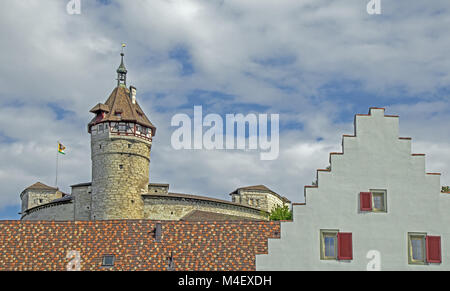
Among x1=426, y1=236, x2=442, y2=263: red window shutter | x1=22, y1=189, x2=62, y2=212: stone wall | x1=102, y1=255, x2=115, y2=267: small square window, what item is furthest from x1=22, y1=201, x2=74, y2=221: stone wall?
x1=426, y1=236, x2=442, y2=263: red window shutter

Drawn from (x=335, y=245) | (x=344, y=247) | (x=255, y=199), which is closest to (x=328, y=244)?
(x=335, y=245)

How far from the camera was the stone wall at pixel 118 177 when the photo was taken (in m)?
69.1

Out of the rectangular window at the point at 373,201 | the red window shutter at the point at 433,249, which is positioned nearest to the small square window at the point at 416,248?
the red window shutter at the point at 433,249

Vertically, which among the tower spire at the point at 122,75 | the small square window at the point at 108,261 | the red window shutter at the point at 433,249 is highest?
the tower spire at the point at 122,75

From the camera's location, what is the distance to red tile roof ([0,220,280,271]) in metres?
23.5

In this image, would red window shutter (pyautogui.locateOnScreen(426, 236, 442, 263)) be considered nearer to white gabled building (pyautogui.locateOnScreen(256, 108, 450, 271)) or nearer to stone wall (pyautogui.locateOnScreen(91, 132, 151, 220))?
white gabled building (pyautogui.locateOnScreen(256, 108, 450, 271))

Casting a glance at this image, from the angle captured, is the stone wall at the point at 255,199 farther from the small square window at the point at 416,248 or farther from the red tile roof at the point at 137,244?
the small square window at the point at 416,248

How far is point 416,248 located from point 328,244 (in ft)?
9.05

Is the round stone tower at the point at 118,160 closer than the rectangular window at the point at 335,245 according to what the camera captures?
No

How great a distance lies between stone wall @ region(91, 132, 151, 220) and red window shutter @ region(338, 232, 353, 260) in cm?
4952

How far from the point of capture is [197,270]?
22.9 metres

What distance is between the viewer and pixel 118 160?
229 feet

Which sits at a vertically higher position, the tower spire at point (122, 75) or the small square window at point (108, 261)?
the tower spire at point (122, 75)

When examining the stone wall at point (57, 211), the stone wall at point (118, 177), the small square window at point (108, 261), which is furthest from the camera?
the stone wall at point (57, 211)
